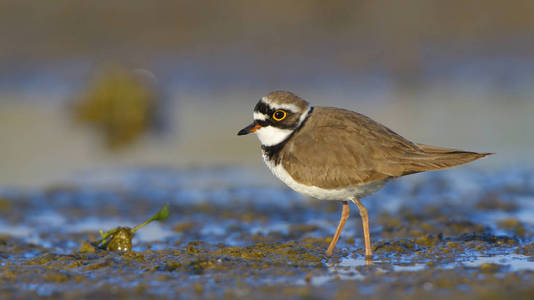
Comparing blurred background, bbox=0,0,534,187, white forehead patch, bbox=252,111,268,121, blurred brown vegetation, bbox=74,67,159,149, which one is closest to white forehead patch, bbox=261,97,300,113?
white forehead patch, bbox=252,111,268,121

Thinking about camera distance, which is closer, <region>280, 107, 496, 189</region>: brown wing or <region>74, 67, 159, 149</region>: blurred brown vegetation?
<region>280, 107, 496, 189</region>: brown wing

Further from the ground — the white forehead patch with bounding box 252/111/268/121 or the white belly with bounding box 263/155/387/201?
the white forehead patch with bounding box 252/111/268/121

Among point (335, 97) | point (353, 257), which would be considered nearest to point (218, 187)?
point (353, 257)

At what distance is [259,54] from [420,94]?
378 centimetres

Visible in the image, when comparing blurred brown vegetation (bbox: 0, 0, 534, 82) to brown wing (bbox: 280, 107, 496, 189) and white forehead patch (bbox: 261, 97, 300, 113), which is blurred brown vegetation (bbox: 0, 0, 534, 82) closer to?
white forehead patch (bbox: 261, 97, 300, 113)

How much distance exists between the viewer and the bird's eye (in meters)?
6.71

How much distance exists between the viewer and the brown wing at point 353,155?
6332 mm

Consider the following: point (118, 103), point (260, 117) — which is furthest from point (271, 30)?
point (260, 117)

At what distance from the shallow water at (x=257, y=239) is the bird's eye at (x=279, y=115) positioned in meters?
1.23

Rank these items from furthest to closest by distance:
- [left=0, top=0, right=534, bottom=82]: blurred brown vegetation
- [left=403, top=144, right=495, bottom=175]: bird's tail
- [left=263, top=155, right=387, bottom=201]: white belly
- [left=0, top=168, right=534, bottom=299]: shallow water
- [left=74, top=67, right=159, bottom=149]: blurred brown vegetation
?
[left=0, top=0, right=534, bottom=82]: blurred brown vegetation
[left=74, top=67, right=159, bottom=149]: blurred brown vegetation
[left=263, top=155, right=387, bottom=201]: white belly
[left=403, top=144, right=495, bottom=175]: bird's tail
[left=0, top=168, right=534, bottom=299]: shallow water

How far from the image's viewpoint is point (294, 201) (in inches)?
379

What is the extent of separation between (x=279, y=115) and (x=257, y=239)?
5.38 ft

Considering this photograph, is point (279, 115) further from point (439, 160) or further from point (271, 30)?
point (271, 30)

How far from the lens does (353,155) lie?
20.9 feet
